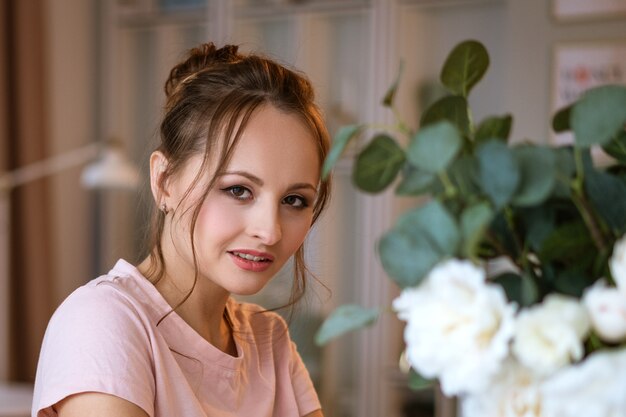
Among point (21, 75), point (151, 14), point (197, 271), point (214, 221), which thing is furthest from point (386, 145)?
point (151, 14)

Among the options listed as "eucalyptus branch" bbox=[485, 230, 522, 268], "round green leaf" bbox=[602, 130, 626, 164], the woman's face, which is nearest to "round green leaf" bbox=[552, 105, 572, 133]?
"round green leaf" bbox=[602, 130, 626, 164]

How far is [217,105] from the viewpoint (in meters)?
1.29

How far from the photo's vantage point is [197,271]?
127 cm

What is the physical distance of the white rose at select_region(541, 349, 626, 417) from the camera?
0.48m

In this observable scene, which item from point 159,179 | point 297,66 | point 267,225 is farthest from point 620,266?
point 297,66

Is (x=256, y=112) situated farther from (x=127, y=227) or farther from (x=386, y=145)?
(x=127, y=227)

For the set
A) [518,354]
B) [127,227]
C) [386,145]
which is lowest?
[127,227]

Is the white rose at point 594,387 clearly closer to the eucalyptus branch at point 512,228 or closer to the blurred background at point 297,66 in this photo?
the eucalyptus branch at point 512,228

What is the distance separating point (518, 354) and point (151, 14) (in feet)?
12.6

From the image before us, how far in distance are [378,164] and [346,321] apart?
0.11 m

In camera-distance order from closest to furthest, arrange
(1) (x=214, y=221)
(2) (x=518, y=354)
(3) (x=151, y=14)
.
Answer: (2) (x=518, y=354)
(1) (x=214, y=221)
(3) (x=151, y=14)

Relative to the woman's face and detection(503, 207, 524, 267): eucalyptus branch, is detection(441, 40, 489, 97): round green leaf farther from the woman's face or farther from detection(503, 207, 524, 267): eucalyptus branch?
the woman's face

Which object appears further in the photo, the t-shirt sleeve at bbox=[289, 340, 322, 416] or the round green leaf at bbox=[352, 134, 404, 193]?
the t-shirt sleeve at bbox=[289, 340, 322, 416]

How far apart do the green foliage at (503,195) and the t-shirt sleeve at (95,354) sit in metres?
0.61
